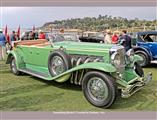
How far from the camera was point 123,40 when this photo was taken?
1038cm

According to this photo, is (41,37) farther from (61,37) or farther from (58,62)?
(58,62)

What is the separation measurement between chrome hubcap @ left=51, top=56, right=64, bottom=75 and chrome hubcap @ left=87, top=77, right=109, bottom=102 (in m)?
1.23

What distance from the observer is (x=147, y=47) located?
10.3 metres

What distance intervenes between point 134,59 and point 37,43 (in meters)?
3.41

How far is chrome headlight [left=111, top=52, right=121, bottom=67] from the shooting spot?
19.5 feet

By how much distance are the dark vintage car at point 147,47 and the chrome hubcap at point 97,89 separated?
475 centimetres

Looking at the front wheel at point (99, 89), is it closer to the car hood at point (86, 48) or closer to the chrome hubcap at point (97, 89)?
the chrome hubcap at point (97, 89)

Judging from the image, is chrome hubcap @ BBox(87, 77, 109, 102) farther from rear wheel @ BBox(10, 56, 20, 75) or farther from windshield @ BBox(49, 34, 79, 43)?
rear wheel @ BBox(10, 56, 20, 75)

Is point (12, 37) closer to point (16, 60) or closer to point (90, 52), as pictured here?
point (16, 60)

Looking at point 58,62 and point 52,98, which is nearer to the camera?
point 52,98

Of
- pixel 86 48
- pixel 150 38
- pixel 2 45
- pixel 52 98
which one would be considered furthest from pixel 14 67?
pixel 150 38

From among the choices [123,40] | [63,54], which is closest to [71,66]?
[63,54]

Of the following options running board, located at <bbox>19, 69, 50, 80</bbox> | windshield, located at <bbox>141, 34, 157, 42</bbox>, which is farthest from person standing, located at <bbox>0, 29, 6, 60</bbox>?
windshield, located at <bbox>141, 34, 157, 42</bbox>

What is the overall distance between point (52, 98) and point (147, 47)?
18.3 ft
